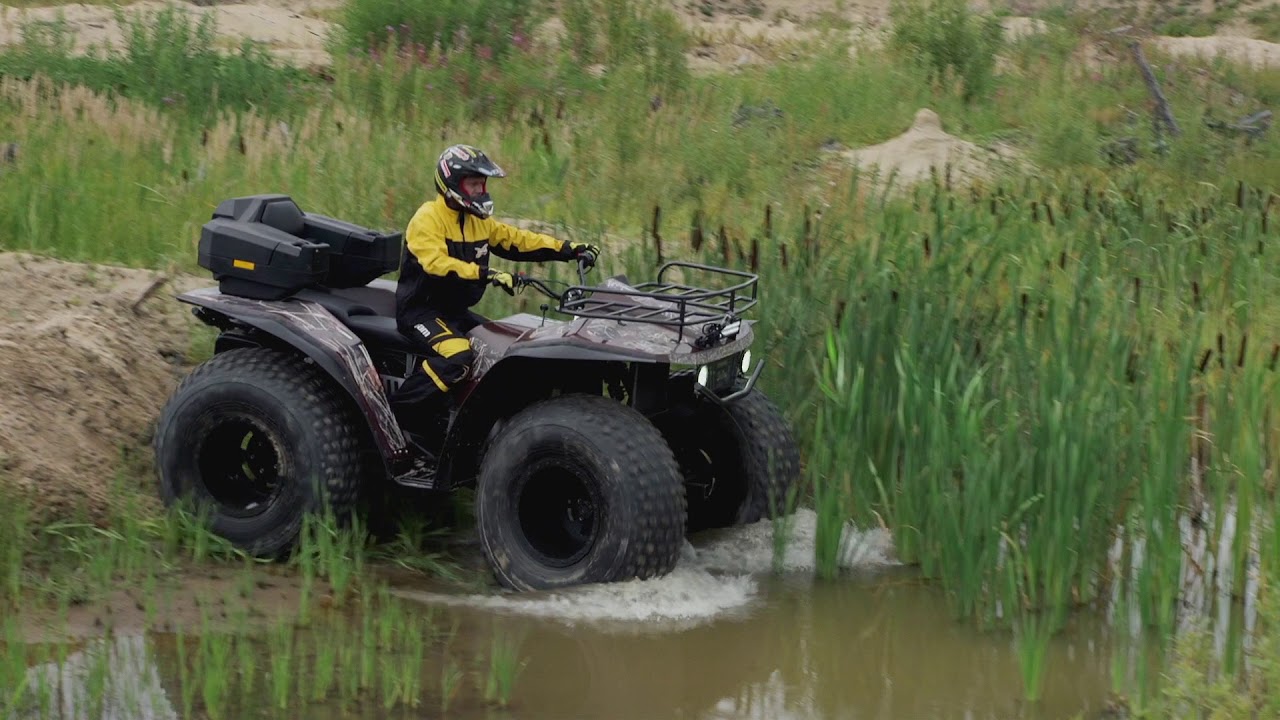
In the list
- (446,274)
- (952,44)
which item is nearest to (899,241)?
(446,274)

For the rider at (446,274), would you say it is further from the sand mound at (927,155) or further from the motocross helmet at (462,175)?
the sand mound at (927,155)

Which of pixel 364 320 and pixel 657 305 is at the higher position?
pixel 657 305

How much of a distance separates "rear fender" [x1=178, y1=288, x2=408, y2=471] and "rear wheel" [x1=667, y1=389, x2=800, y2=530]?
115cm

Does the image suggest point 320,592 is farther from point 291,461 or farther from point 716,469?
point 716,469

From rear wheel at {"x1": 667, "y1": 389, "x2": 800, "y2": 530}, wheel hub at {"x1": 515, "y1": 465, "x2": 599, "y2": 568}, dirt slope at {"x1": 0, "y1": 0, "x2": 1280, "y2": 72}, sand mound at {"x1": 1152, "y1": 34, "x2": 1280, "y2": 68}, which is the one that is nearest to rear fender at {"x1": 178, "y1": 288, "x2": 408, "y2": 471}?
wheel hub at {"x1": 515, "y1": 465, "x2": 599, "y2": 568}

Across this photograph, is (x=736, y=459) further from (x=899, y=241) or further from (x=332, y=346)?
(x=899, y=241)

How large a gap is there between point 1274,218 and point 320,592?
265 inches

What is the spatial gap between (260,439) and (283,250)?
78 cm

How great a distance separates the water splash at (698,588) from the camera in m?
5.65

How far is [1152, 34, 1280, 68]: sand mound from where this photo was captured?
18870mm

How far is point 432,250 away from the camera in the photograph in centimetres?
602

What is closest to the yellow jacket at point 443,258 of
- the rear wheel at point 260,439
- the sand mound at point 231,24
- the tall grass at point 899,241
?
the rear wheel at point 260,439

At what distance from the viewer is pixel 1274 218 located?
9.80m

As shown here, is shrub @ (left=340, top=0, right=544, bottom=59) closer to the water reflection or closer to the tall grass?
the tall grass
